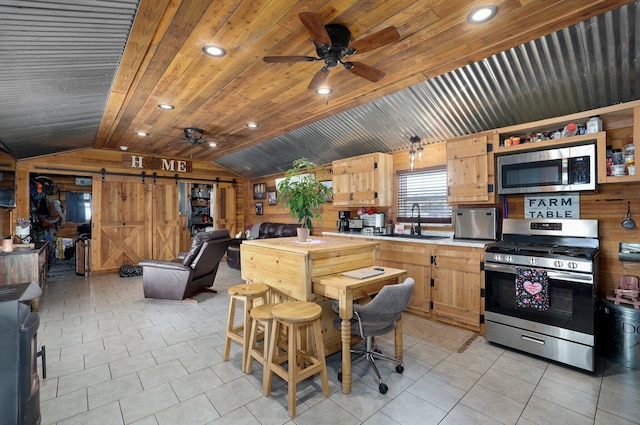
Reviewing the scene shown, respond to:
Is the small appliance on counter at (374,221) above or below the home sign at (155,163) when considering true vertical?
below

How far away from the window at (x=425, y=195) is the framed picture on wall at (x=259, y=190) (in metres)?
4.27

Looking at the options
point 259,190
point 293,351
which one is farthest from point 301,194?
point 259,190

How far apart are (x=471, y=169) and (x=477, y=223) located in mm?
671

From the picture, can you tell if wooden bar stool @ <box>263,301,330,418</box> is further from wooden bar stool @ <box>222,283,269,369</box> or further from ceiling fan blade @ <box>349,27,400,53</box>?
ceiling fan blade @ <box>349,27,400,53</box>

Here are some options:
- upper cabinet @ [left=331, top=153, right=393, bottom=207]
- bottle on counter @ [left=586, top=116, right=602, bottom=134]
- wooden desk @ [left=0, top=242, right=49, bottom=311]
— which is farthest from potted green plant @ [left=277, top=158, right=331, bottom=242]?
wooden desk @ [left=0, top=242, right=49, bottom=311]

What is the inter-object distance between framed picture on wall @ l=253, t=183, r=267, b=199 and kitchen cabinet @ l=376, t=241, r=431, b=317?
473cm

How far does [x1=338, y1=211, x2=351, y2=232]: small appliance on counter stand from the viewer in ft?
17.8

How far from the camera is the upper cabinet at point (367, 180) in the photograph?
4.67m

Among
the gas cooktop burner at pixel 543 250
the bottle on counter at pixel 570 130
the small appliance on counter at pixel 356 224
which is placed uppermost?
the bottle on counter at pixel 570 130

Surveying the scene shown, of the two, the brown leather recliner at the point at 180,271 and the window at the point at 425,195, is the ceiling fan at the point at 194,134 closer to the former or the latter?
the brown leather recliner at the point at 180,271

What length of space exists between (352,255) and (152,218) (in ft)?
20.0

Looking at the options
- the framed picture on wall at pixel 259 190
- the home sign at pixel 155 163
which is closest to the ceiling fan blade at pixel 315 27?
the framed picture on wall at pixel 259 190

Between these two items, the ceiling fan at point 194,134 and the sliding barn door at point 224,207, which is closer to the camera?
the ceiling fan at point 194,134

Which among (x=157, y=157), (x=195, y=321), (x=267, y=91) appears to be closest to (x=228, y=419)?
(x=195, y=321)
